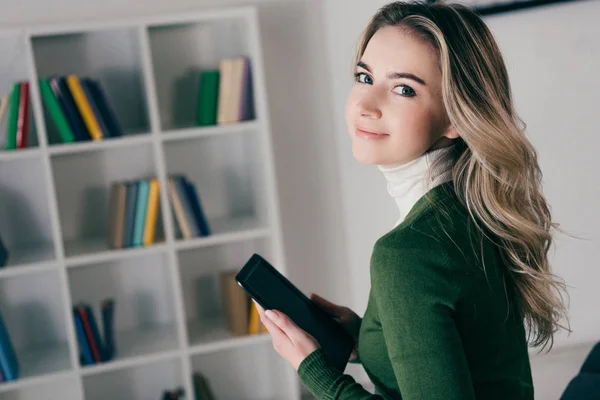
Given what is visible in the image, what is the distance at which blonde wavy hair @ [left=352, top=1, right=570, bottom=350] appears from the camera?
102 centimetres

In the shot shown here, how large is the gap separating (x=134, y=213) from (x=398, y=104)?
1681 millimetres

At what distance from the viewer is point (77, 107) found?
2.47 meters

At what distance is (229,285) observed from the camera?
Answer: 107 inches

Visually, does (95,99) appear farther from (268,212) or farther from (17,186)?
(268,212)

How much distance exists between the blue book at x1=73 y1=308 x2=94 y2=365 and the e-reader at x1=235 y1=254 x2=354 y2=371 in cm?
148

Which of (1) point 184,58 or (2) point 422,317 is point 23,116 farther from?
(2) point 422,317

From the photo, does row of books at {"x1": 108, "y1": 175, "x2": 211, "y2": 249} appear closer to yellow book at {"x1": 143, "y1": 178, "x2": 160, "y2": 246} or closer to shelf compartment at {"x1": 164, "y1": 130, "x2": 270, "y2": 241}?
yellow book at {"x1": 143, "y1": 178, "x2": 160, "y2": 246}

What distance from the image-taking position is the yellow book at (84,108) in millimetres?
2439

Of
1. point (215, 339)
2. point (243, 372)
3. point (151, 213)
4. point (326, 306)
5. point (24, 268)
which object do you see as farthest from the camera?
point (243, 372)

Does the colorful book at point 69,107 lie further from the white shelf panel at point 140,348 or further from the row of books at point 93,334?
the white shelf panel at point 140,348

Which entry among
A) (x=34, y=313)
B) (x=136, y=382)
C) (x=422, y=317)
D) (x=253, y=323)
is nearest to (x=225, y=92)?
(x=253, y=323)

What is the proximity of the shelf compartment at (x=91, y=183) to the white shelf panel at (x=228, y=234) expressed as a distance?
22 centimetres

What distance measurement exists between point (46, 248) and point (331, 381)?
1.93 meters

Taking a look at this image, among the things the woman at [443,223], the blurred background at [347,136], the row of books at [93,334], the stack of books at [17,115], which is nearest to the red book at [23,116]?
the stack of books at [17,115]
